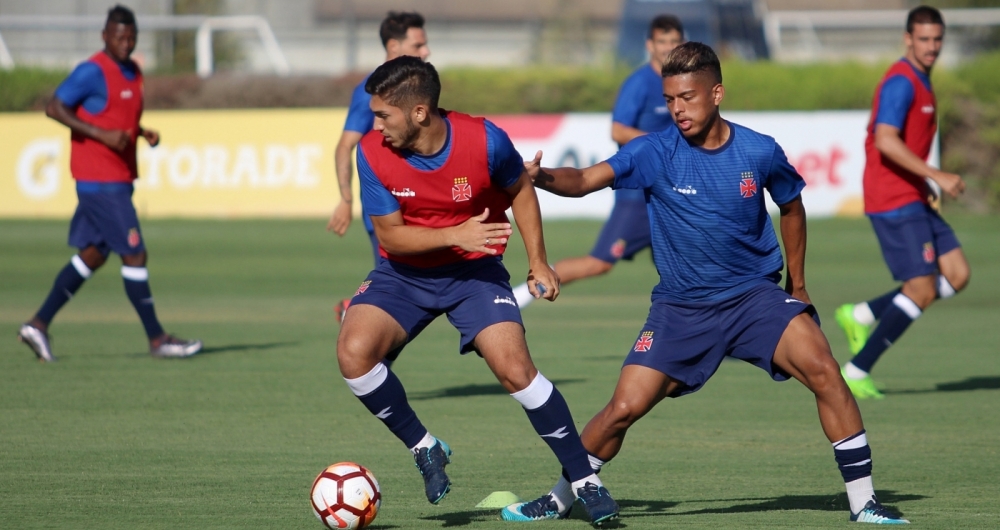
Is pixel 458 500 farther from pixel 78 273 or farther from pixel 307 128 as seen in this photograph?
pixel 307 128

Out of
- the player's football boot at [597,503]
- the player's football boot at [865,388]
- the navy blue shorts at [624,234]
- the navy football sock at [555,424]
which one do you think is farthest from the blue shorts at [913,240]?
the player's football boot at [597,503]

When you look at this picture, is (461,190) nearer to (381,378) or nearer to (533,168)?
(533,168)

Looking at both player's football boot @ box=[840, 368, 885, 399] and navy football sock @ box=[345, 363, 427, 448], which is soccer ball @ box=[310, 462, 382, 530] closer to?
navy football sock @ box=[345, 363, 427, 448]

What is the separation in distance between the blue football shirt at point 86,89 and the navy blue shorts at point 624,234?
3.98 metres

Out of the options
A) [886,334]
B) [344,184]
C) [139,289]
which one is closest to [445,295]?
[344,184]

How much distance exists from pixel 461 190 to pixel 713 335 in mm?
1229

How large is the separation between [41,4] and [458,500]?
33716 millimetres

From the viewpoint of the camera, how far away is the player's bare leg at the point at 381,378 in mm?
5637

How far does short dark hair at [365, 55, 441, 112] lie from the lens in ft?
18.1

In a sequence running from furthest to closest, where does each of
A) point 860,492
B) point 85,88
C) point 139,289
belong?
point 139,289
point 85,88
point 860,492

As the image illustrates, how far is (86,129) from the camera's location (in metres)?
9.94

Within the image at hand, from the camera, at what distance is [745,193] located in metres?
5.59

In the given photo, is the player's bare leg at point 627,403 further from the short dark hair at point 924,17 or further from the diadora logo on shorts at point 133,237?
the diadora logo on shorts at point 133,237

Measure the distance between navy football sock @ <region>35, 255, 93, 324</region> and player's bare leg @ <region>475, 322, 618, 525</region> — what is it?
5.65 metres
